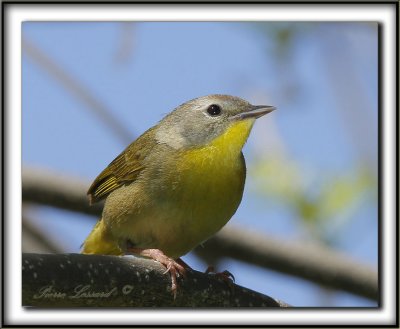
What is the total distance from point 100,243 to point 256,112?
1515 mm

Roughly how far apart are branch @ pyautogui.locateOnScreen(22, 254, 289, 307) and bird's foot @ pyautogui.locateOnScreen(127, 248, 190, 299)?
0.04m

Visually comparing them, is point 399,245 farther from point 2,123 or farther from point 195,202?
point 2,123

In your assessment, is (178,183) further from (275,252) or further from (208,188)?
(275,252)

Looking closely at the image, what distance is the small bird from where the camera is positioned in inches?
239

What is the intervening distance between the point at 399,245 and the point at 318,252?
74.2 inches

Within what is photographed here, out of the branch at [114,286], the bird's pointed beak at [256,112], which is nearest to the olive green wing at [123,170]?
the bird's pointed beak at [256,112]

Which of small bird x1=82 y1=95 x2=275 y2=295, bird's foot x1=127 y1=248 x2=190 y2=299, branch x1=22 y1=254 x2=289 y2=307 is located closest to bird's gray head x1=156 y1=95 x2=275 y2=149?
small bird x1=82 y1=95 x2=275 y2=295

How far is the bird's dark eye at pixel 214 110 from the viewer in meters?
6.54

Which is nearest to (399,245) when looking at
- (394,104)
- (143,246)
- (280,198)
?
(394,104)

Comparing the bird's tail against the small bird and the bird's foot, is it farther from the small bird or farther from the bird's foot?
the bird's foot

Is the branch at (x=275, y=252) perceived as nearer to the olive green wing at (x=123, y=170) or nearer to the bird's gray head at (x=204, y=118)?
the olive green wing at (x=123, y=170)

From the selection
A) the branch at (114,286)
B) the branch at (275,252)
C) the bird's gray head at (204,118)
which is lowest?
the branch at (114,286)

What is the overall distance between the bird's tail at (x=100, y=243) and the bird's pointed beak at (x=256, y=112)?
1.28 meters

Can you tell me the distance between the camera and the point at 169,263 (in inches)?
227
